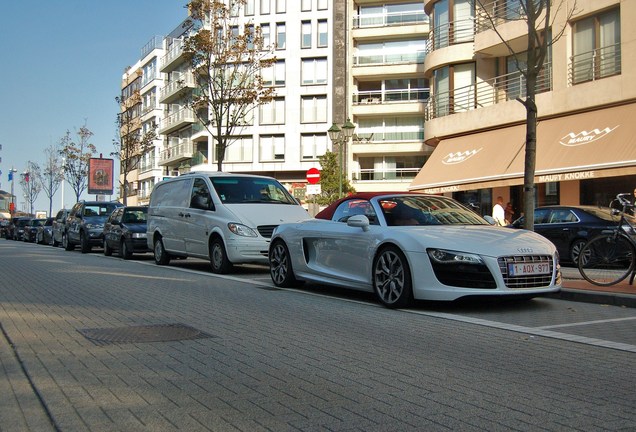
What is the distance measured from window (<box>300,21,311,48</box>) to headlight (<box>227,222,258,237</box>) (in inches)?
1620

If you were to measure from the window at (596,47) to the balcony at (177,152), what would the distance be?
136 feet

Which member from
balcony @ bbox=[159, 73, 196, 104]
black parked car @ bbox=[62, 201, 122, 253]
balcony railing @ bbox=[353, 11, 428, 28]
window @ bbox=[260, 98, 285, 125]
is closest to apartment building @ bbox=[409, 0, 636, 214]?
black parked car @ bbox=[62, 201, 122, 253]

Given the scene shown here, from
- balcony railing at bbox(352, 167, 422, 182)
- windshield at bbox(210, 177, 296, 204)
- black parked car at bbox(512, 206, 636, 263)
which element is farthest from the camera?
balcony railing at bbox(352, 167, 422, 182)

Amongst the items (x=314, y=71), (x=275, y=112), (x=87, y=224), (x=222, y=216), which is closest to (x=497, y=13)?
(x=222, y=216)

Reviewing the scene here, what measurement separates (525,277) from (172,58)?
6004 cm

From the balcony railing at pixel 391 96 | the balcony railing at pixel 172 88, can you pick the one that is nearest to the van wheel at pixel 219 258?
the balcony railing at pixel 391 96

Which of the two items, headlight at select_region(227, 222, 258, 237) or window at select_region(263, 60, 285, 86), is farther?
window at select_region(263, 60, 285, 86)

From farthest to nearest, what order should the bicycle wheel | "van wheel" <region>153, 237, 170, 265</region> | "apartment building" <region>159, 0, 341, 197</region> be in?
"apartment building" <region>159, 0, 341, 197</region>, "van wheel" <region>153, 237, 170, 265</region>, the bicycle wheel

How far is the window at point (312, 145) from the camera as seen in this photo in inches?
1970

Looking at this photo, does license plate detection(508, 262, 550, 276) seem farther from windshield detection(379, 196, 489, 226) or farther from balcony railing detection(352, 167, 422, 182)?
balcony railing detection(352, 167, 422, 182)

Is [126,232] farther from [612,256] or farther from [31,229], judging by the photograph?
[31,229]

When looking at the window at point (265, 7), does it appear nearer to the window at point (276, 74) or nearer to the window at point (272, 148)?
the window at point (276, 74)

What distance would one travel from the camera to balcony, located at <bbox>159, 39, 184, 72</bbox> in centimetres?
6088

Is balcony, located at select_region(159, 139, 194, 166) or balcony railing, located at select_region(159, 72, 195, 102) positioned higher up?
balcony railing, located at select_region(159, 72, 195, 102)
